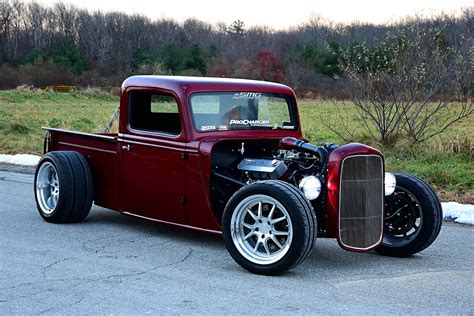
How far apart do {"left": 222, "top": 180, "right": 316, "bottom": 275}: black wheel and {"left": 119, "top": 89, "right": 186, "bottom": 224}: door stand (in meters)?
Answer: 1.08

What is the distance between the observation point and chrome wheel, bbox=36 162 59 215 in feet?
29.9

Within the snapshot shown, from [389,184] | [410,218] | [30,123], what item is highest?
[389,184]

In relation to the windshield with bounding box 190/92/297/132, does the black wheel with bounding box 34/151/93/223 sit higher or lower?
lower

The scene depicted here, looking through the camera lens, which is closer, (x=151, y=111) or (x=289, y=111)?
(x=151, y=111)

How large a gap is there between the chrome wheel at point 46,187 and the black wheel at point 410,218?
3864mm

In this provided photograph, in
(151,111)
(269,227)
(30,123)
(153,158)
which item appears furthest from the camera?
(30,123)

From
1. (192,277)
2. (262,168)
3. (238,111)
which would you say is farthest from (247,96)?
(192,277)

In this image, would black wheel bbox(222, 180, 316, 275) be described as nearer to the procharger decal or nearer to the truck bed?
the procharger decal

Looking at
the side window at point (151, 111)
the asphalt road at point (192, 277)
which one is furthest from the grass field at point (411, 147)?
the side window at point (151, 111)

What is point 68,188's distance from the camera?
8688 millimetres

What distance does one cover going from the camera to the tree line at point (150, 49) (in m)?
65.1

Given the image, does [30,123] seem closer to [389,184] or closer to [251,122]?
[251,122]

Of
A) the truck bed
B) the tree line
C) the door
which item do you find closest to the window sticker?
the door

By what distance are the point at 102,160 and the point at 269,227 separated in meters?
2.79
